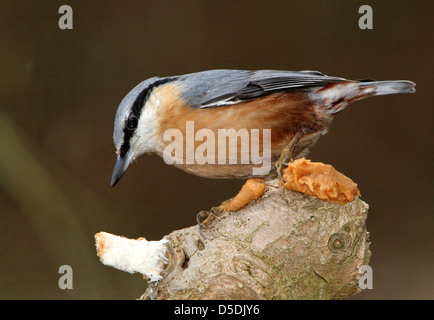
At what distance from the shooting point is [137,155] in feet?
8.77

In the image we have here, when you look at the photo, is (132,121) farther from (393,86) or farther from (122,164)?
(393,86)

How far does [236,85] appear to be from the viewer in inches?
107

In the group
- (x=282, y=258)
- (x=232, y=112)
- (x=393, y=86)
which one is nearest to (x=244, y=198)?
(x=282, y=258)

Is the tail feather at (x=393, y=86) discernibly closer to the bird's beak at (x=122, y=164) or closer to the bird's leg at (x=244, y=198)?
Answer: the bird's leg at (x=244, y=198)

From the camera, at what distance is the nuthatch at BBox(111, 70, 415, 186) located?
8.45ft

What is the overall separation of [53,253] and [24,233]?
0.36 metres

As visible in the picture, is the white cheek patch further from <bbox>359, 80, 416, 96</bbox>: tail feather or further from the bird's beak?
<bbox>359, 80, 416, 96</bbox>: tail feather

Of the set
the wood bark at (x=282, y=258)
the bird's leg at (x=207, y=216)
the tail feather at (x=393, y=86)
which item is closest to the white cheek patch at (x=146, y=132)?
the bird's leg at (x=207, y=216)

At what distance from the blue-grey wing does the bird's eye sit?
0.87 feet

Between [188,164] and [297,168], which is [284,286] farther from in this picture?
[188,164]

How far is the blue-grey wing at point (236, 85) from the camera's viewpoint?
104 inches

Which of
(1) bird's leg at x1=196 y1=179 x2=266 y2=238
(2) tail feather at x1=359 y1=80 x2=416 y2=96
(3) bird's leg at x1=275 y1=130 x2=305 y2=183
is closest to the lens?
(1) bird's leg at x1=196 y1=179 x2=266 y2=238

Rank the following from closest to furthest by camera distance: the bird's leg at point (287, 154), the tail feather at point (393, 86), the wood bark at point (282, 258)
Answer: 1. the wood bark at point (282, 258)
2. the bird's leg at point (287, 154)
3. the tail feather at point (393, 86)

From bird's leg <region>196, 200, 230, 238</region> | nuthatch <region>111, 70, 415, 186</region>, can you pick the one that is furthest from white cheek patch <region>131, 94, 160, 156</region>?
bird's leg <region>196, 200, 230, 238</region>
